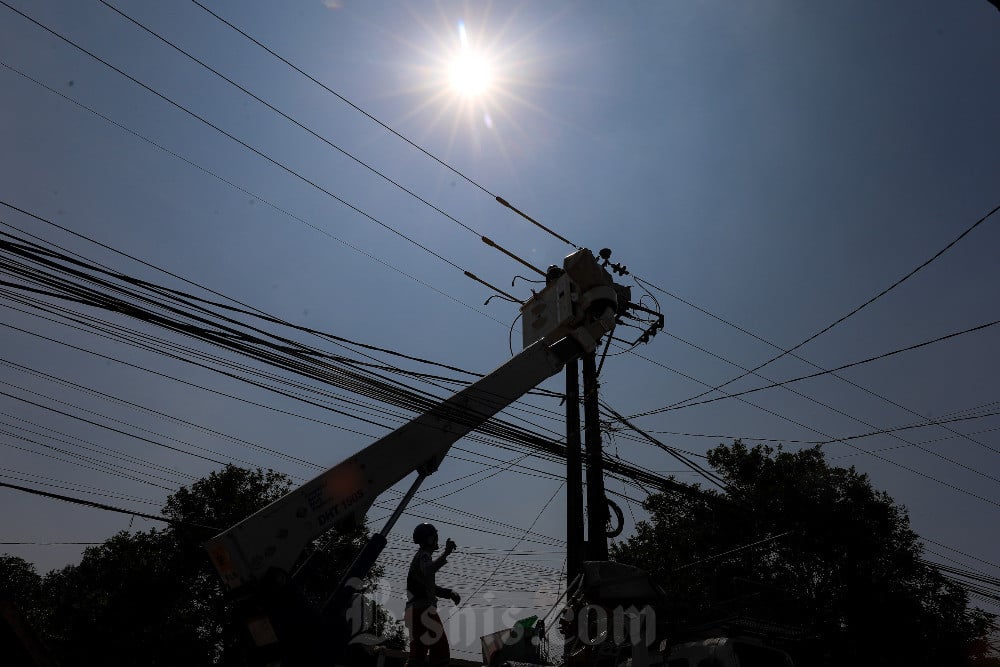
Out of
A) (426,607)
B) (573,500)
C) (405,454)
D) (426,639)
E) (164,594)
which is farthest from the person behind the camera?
(164,594)

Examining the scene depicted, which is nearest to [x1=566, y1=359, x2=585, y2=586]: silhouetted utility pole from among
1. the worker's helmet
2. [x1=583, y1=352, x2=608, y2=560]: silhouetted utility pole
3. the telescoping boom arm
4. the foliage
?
[x1=583, y1=352, x2=608, y2=560]: silhouetted utility pole

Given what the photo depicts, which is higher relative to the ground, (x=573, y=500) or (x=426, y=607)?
(x=573, y=500)

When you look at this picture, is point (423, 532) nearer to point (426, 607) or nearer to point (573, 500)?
point (426, 607)

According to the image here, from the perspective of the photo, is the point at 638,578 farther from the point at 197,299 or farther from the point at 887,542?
the point at 887,542

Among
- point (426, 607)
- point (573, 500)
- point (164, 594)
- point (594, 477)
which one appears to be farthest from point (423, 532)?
point (164, 594)

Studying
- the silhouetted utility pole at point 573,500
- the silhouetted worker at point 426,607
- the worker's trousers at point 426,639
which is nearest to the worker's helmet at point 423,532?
the silhouetted worker at point 426,607

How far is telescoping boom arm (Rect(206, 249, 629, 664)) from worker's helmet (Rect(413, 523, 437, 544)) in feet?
1.12

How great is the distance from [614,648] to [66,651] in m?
26.9

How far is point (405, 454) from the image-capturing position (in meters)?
6.39

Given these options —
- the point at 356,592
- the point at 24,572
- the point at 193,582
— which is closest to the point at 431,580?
the point at 356,592

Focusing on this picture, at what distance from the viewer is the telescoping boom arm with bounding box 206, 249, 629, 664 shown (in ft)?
16.0

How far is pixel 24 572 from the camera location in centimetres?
4594

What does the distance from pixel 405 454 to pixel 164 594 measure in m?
26.1

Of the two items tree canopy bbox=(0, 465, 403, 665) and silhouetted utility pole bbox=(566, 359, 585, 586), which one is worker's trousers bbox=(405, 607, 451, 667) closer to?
silhouetted utility pole bbox=(566, 359, 585, 586)
